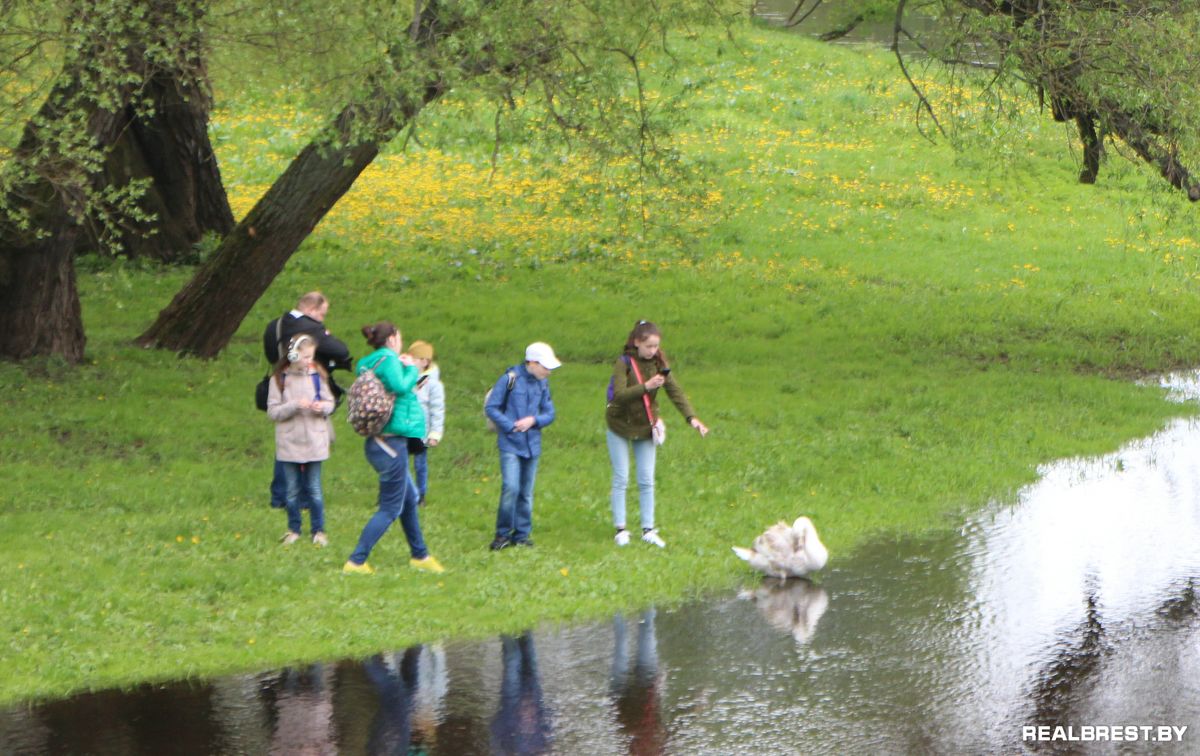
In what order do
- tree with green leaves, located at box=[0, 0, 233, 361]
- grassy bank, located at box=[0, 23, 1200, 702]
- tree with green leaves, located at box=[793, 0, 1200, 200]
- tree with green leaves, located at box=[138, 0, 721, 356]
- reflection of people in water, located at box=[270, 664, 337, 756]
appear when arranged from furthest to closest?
tree with green leaves, located at box=[793, 0, 1200, 200] < tree with green leaves, located at box=[138, 0, 721, 356] < tree with green leaves, located at box=[0, 0, 233, 361] < grassy bank, located at box=[0, 23, 1200, 702] < reflection of people in water, located at box=[270, 664, 337, 756]

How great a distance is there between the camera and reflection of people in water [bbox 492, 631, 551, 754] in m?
6.26

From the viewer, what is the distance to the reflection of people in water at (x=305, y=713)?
621 cm

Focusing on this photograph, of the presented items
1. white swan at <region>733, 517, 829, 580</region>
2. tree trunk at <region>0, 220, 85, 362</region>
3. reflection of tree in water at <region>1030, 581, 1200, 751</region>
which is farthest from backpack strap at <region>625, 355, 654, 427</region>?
tree trunk at <region>0, 220, 85, 362</region>

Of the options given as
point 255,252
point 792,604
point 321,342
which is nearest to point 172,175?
point 255,252

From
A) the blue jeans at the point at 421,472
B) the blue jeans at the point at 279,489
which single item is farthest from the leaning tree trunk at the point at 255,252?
the blue jeans at the point at 279,489

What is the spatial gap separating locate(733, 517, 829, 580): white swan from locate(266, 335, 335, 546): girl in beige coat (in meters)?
3.05

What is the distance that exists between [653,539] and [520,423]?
4.33 ft

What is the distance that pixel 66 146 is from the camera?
1213 cm

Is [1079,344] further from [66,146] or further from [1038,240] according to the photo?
[66,146]

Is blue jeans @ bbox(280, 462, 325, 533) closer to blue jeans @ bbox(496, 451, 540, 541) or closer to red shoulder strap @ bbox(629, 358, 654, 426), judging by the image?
blue jeans @ bbox(496, 451, 540, 541)

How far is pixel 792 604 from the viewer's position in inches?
336

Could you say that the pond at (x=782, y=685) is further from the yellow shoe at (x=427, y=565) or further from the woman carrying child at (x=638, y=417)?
the yellow shoe at (x=427, y=565)

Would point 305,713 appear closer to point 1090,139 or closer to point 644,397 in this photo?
point 644,397

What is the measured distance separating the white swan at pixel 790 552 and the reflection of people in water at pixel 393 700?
2517 millimetres
